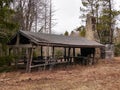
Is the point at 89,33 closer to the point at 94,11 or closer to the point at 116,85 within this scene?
the point at 94,11

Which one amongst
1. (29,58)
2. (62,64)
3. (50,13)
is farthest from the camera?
(50,13)

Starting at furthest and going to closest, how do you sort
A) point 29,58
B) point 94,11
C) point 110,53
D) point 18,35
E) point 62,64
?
point 94,11 < point 110,53 < point 62,64 < point 18,35 < point 29,58

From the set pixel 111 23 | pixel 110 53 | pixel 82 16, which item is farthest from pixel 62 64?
pixel 82 16

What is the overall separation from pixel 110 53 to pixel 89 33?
4002 mm

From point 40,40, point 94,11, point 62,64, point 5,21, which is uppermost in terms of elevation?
point 94,11

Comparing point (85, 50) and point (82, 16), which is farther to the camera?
point (82, 16)

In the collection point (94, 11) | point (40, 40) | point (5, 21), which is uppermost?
point (94, 11)

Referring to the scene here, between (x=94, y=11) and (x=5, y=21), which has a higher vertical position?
(x=94, y=11)

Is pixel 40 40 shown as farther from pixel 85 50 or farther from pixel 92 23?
pixel 92 23

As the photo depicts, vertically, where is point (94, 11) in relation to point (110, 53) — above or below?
above

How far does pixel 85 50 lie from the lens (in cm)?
2580

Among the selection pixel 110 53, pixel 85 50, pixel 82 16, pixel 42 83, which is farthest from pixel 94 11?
pixel 42 83

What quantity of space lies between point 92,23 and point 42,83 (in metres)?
23.5

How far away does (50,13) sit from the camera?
4300cm
